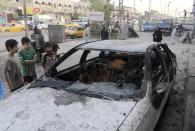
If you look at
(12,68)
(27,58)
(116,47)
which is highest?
(116,47)

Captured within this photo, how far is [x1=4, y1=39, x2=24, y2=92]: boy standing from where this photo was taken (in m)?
4.81

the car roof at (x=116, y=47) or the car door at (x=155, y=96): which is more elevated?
the car roof at (x=116, y=47)

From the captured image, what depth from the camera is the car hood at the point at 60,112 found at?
3021 mm

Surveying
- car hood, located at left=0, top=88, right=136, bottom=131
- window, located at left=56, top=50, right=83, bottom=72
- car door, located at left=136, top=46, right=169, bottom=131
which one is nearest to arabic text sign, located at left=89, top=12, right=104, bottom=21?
window, located at left=56, top=50, right=83, bottom=72

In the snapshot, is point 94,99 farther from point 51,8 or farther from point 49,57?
point 51,8

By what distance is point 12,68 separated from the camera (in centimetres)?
492

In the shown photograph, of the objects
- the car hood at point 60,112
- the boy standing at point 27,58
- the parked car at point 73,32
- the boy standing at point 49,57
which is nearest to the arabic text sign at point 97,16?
the parked car at point 73,32

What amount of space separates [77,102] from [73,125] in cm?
58

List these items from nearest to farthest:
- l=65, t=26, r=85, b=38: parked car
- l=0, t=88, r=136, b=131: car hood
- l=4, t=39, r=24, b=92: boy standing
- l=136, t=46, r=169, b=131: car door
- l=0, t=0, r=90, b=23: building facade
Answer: l=0, t=88, r=136, b=131: car hood < l=136, t=46, r=169, b=131: car door < l=4, t=39, r=24, b=92: boy standing < l=65, t=26, r=85, b=38: parked car < l=0, t=0, r=90, b=23: building facade

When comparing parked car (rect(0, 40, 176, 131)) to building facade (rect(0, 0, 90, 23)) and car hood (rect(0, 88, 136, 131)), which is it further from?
building facade (rect(0, 0, 90, 23))

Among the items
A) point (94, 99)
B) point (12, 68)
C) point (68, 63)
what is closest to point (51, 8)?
point (68, 63)

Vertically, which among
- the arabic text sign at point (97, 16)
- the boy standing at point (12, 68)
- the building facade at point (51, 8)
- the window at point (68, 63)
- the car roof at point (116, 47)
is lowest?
the window at point (68, 63)

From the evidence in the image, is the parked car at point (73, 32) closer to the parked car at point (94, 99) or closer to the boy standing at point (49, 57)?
the boy standing at point (49, 57)

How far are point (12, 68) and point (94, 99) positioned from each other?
1961 mm
